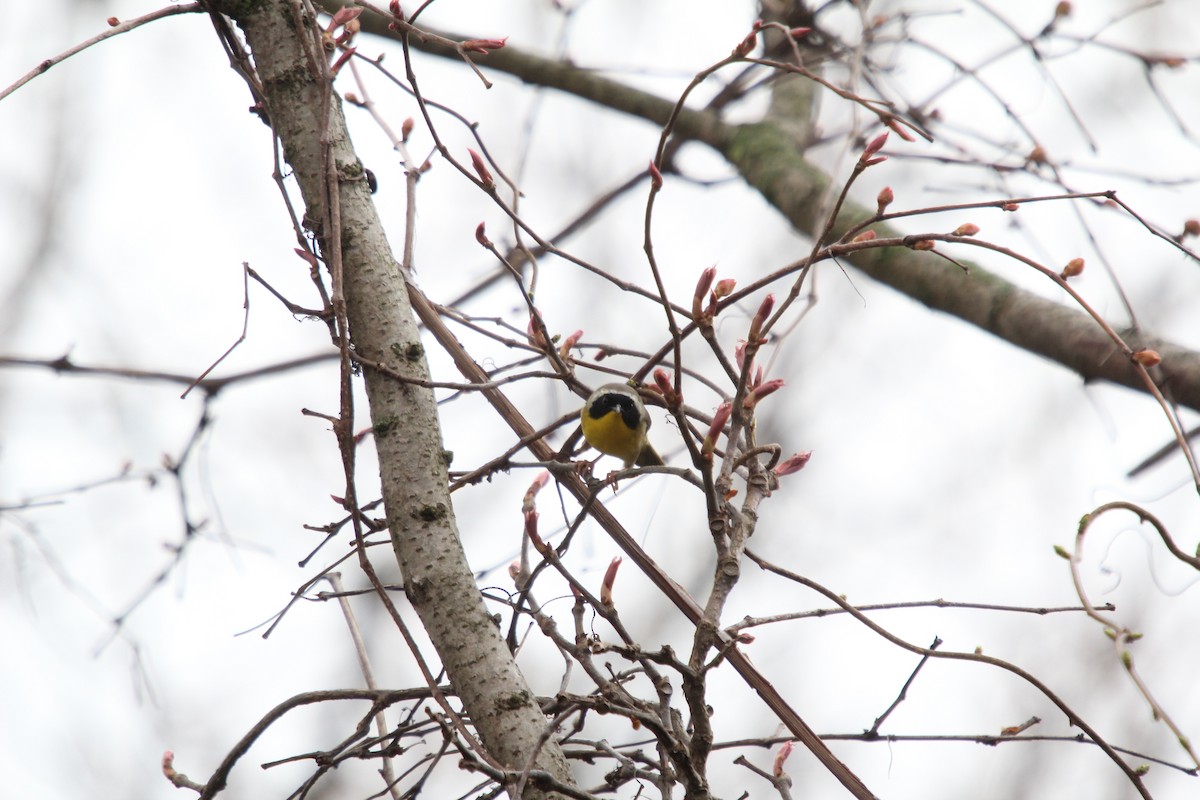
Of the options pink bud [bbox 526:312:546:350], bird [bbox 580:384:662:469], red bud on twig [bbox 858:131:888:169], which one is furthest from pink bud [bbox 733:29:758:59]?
bird [bbox 580:384:662:469]

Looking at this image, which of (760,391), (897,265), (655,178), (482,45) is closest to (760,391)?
(760,391)

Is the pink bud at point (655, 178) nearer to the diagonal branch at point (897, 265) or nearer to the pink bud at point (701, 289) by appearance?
the pink bud at point (701, 289)

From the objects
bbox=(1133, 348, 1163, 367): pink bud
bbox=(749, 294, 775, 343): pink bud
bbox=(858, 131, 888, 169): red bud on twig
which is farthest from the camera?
bbox=(1133, 348, 1163, 367): pink bud

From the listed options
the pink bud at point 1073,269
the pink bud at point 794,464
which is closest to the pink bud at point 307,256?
the pink bud at point 794,464

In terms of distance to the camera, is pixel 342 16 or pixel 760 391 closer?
pixel 760 391

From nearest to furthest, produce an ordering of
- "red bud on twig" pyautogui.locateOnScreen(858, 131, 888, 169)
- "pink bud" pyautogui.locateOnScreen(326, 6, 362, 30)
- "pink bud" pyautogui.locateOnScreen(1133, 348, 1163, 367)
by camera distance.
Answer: "red bud on twig" pyautogui.locateOnScreen(858, 131, 888, 169), "pink bud" pyautogui.locateOnScreen(1133, 348, 1163, 367), "pink bud" pyautogui.locateOnScreen(326, 6, 362, 30)

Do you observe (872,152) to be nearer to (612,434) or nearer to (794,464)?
(794,464)

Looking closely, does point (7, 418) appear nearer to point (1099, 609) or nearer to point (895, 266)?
point (895, 266)

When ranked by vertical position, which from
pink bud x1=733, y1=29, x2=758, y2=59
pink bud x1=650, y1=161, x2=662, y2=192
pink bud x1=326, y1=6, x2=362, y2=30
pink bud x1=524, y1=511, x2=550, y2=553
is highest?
pink bud x1=326, y1=6, x2=362, y2=30

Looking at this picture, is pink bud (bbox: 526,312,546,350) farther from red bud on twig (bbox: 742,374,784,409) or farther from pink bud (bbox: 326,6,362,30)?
pink bud (bbox: 326,6,362,30)

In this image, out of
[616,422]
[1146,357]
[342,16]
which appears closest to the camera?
[1146,357]

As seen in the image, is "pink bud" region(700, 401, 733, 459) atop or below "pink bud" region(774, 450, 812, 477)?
below

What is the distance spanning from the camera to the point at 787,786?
5.67 ft

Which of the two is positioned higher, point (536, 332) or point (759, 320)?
point (536, 332)
